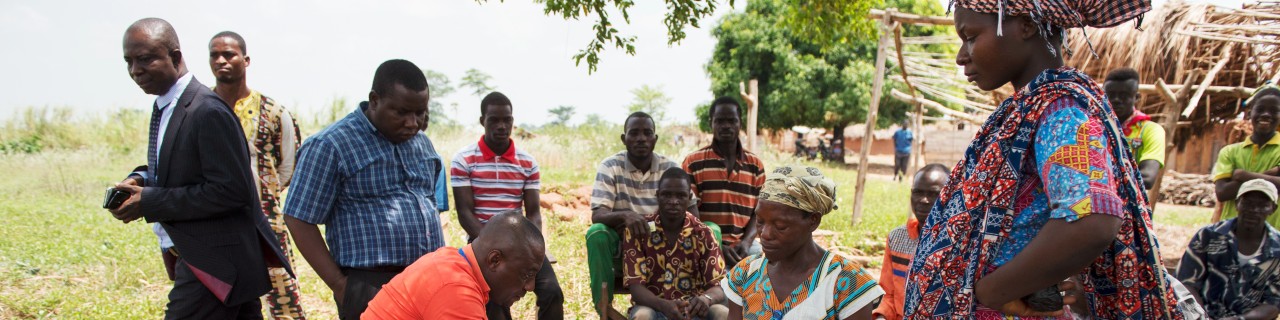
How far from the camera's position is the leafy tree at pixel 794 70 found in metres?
21.2

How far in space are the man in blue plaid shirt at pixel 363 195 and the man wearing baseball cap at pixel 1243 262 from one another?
168 inches

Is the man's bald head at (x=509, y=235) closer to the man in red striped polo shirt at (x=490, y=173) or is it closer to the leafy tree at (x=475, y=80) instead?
the man in red striped polo shirt at (x=490, y=173)

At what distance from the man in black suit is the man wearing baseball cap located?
15.9 feet

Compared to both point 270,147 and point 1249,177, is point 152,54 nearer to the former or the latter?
point 270,147

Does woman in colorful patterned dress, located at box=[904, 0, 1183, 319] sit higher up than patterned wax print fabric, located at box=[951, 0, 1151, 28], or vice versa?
patterned wax print fabric, located at box=[951, 0, 1151, 28]

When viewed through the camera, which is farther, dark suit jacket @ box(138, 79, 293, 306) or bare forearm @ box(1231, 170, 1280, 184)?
bare forearm @ box(1231, 170, 1280, 184)

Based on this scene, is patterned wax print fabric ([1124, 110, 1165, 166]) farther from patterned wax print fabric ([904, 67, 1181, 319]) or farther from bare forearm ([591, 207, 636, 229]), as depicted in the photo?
patterned wax print fabric ([904, 67, 1181, 319])

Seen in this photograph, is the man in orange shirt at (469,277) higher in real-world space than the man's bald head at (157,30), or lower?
lower

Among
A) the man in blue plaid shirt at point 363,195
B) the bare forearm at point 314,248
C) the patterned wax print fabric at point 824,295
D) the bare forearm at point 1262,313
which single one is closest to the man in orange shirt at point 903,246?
the patterned wax print fabric at point 824,295

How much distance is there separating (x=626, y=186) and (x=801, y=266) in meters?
1.96

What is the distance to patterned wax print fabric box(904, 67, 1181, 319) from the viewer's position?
1.36 metres

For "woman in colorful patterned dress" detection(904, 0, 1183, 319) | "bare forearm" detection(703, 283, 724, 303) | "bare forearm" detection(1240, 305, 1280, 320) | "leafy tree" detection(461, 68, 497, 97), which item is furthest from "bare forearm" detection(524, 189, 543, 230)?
"leafy tree" detection(461, 68, 497, 97)

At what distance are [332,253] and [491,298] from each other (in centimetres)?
82

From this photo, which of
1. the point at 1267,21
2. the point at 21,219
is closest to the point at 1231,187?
the point at 1267,21
